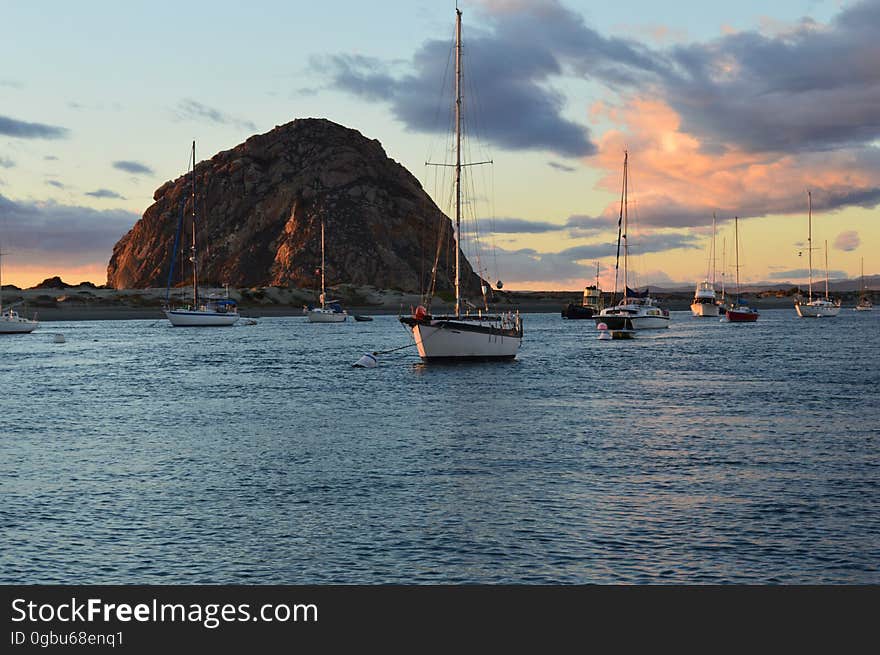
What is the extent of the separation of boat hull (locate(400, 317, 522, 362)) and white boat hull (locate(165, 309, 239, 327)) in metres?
76.3

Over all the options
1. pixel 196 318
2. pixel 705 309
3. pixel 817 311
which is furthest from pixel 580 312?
pixel 196 318

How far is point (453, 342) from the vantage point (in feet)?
197

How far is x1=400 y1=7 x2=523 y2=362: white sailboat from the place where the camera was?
59.7 meters

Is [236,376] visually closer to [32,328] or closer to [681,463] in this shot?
[681,463]

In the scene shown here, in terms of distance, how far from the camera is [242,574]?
15.1 m

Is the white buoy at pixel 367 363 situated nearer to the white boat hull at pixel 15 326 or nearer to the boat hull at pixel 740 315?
the white boat hull at pixel 15 326

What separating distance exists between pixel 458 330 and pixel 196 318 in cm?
8004

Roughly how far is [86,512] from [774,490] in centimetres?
1532

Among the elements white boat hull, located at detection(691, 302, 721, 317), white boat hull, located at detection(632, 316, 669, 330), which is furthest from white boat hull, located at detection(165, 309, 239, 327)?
white boat hull, located at detection(691, 302, 721, 317)

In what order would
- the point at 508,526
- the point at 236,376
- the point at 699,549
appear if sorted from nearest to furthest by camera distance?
the point at 699,549, the point at 508,526, the point at 236,376

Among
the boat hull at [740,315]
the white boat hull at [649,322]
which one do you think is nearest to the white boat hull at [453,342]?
the white boat hull at [649,322]

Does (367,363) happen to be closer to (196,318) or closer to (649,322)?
(649,322)

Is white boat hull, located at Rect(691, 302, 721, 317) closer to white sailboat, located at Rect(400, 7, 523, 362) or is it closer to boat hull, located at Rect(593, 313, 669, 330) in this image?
boat hull, located at Rect(593, 313, 669, 330)
